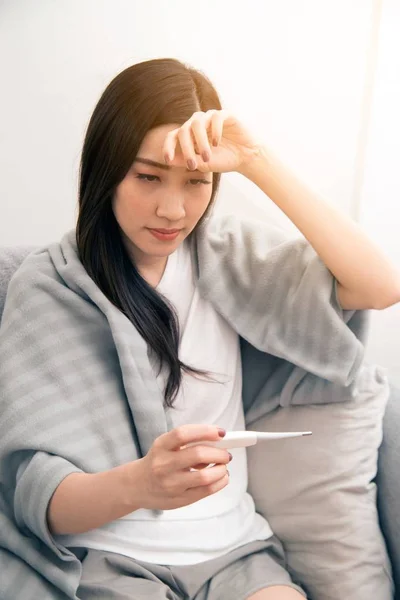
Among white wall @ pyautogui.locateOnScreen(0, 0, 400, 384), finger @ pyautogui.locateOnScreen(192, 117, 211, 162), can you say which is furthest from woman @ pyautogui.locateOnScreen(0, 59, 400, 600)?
white wall @ pyautogui.locateOnScreen(0, 0, 400, 384)

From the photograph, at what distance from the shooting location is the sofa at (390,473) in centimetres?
101

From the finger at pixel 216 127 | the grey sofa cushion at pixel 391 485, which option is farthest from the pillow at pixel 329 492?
the finger at pixel 216 127

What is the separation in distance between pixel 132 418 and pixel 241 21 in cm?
91

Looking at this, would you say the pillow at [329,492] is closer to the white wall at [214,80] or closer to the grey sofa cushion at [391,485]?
the grey sofa cushion at [391,485]

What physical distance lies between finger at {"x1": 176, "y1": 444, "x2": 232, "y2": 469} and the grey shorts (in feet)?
0.88

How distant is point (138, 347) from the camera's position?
96 centimetres

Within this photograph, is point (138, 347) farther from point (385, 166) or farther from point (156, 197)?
point (385, 166)

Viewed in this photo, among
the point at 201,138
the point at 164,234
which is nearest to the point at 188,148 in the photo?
the point at 201,138

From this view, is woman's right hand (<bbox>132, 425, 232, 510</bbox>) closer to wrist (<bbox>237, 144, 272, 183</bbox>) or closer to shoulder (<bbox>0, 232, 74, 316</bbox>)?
shoulder (<bbox>0, 232, 74, 316</bbox>)

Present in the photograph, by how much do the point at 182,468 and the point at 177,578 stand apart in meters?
0.30

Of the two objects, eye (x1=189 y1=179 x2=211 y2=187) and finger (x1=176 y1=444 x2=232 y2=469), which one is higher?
eye (x1=189 y1=179 x2=211 y2=187)

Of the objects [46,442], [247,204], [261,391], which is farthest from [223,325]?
[247,204]

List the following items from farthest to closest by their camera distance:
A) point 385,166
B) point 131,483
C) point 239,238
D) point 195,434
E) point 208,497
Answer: point 385,166
point 239,238
point 208,497
point 131,483
point 195,434

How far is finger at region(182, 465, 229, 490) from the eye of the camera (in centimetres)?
68
